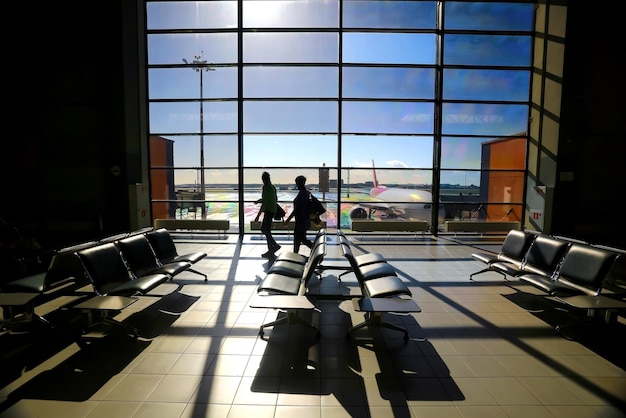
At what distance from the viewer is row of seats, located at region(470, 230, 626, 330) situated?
10.8 feet

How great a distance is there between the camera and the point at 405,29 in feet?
28.5

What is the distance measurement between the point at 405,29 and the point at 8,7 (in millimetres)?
10072

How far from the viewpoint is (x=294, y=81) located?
8.84m

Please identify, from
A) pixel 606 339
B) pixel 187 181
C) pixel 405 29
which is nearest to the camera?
pixel 606 339

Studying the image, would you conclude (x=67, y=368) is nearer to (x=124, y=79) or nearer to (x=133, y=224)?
(x=133, y=224)

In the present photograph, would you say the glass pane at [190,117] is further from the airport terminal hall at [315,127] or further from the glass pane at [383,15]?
the glass pane at [383,15]

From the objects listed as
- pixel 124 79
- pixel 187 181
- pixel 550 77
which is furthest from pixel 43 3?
pixel 550 77

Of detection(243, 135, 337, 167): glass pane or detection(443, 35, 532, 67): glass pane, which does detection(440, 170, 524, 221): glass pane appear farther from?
detection(243, 135, 337, 167): glass pane

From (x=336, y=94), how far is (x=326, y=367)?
763 centimetres

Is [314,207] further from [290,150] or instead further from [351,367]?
[351,367]

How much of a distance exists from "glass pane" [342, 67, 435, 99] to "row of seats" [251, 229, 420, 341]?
5.74 m

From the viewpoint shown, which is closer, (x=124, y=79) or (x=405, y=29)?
(x=124, y=79)

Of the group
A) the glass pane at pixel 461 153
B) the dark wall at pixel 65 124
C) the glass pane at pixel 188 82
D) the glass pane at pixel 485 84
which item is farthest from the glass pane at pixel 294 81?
the glass pane at pixel 461 153

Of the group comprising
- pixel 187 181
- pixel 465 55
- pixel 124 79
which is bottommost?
pixel 187 181
